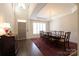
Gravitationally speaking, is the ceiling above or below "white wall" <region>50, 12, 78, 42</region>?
above

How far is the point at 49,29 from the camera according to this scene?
2121mm

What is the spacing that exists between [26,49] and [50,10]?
2.60 ft

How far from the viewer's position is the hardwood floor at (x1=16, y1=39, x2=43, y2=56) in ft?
6.75

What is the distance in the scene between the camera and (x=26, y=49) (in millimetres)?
2057

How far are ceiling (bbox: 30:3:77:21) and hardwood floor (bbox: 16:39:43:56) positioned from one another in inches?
18.2

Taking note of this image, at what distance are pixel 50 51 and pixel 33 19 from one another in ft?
2.08

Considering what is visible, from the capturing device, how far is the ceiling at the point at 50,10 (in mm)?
2064

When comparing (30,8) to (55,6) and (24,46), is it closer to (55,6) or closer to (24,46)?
(55,6)

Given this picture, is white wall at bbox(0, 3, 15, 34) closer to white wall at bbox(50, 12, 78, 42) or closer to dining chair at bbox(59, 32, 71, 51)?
white wall at bbox(50, 12, 78, 42)

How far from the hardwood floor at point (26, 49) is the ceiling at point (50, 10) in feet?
1.52

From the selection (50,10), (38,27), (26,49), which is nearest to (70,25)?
(50,10)

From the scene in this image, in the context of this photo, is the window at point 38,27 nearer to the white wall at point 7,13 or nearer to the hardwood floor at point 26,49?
the hardwood floor at point 26,49

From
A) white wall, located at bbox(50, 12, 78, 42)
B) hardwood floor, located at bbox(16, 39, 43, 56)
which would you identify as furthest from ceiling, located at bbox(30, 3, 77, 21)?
hardwood floor, located at bbox(16, 39, 43, 56)

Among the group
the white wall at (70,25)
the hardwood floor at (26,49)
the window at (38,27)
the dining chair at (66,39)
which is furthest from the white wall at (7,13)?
the dining chair at (66,39)
